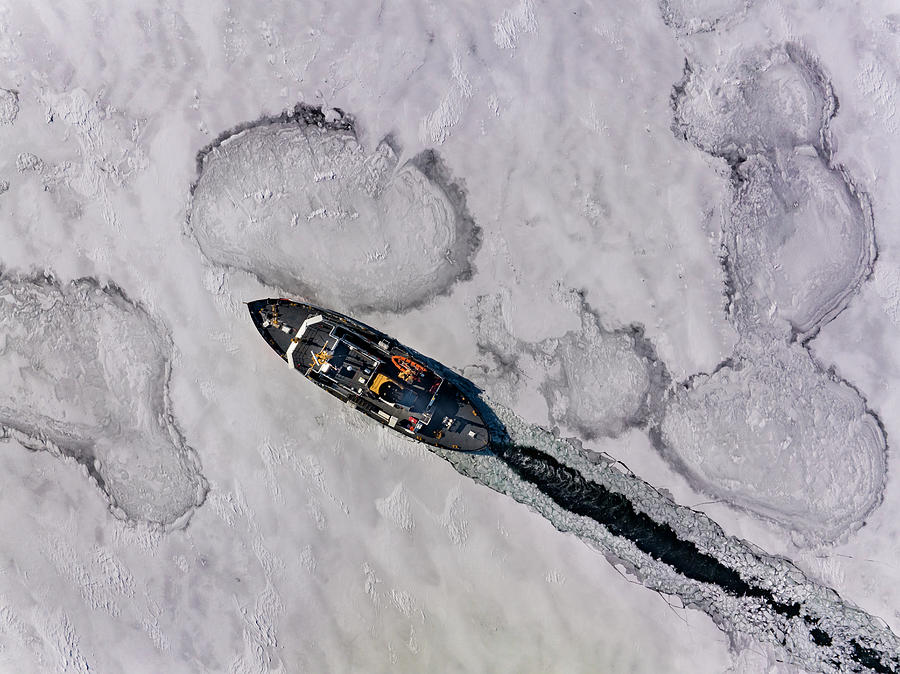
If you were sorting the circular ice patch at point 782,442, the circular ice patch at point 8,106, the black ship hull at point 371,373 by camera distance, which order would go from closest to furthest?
the black ship hull at point 371,373
the circular ice patch at point 782,442
the circular ice patch at point 8,106

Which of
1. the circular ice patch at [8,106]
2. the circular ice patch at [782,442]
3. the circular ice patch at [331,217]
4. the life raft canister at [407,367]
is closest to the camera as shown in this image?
the life raft canister at [407,367]

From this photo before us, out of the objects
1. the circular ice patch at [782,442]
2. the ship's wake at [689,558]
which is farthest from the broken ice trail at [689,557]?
the circular ice patch at [782,442]

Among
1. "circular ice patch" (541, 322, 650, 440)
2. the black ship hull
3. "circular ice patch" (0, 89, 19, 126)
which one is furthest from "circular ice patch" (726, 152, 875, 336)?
"circular ice patch" (0, 89, 19, 126)

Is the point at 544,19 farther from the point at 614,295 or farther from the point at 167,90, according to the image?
the point at 167,90

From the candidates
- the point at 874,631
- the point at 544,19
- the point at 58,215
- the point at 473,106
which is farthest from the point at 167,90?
the point at 874,631

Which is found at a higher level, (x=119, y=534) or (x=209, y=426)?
(x=209, y=426)

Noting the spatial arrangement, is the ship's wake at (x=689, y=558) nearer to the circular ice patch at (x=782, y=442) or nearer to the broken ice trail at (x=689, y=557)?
the broken ice trail at (x=689, y=557)
